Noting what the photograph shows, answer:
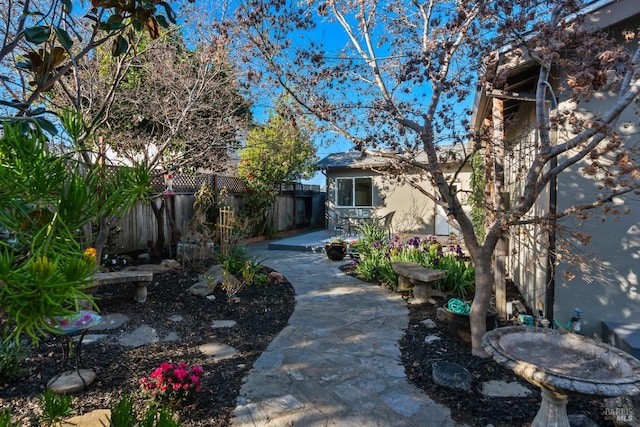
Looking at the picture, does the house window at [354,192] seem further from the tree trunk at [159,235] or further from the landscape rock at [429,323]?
the landscape rock at [429,323]

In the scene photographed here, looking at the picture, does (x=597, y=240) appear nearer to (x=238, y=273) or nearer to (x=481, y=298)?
(x=481, y=298)

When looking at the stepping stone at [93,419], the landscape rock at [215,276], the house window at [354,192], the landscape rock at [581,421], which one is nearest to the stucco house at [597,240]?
the landscape rock at [581,421]

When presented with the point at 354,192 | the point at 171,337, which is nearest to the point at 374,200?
the point at 354,192

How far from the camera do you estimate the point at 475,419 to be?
8.54ft

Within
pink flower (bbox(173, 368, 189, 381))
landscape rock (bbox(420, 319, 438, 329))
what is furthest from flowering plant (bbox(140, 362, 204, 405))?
landscape rock (bbox(420, 319, 438, 329))

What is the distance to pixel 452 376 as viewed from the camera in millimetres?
2990

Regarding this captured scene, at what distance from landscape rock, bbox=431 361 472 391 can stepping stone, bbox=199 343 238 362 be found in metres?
1.98

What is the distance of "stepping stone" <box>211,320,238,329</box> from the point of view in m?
4.50

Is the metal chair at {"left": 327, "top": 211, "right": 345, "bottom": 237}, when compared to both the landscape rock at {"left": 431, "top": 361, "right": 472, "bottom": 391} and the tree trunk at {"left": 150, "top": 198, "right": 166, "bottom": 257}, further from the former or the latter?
the landscape rock at {"left": 431, "top": 361, "right": 472, "bottom": 391}

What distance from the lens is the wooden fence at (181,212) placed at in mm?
7605

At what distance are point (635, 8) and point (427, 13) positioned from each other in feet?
6.63

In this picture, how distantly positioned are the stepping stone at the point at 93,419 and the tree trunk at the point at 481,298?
324 cm

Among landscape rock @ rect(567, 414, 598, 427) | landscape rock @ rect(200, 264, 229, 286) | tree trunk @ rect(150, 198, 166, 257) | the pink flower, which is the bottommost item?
landscape rock @ rect(567, 414, 598, 427)

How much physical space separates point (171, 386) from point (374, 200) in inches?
459
